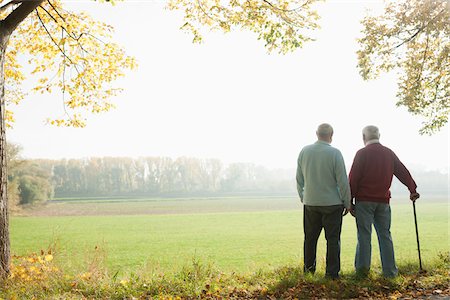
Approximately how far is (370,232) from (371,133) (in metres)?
1.52

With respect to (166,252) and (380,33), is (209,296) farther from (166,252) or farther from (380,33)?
(166,252)

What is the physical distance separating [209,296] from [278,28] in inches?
198

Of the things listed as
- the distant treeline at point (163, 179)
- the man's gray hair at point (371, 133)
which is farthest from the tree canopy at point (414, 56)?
the distant treeline at point (163, 179)

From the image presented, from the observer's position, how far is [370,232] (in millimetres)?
6375

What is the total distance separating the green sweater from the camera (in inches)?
240

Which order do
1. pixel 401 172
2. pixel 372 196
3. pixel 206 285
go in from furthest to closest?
pixel 401 172
pixel 372 196
pixel 206 285

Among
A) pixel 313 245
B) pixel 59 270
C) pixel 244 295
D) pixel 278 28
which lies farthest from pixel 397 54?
pixel 59 270

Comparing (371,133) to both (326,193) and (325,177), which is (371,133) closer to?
(325,177)

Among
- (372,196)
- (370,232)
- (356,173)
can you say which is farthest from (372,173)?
(370,232)

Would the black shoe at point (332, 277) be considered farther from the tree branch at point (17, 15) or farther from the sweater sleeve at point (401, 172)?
the tree branch at point (17, 15)

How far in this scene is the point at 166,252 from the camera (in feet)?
74.0

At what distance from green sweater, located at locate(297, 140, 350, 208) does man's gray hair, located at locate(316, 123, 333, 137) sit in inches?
5.0

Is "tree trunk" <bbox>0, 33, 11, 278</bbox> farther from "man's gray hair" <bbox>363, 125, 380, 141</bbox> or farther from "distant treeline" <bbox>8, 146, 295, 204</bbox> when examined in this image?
"distant treeline" <bbox>8, 146, 295, 204</bbox>

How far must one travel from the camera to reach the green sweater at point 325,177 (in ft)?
20.0
